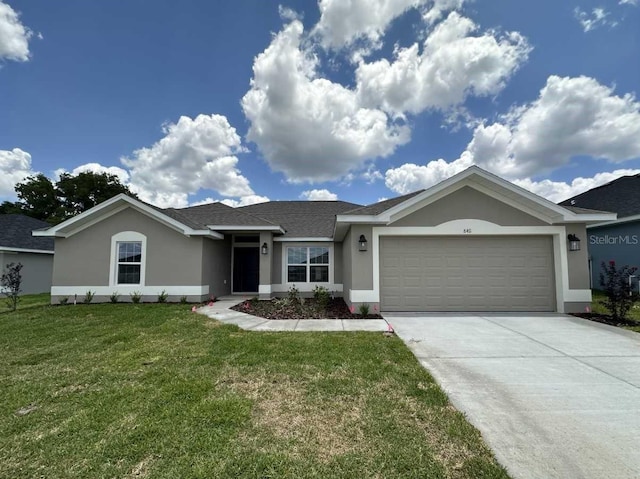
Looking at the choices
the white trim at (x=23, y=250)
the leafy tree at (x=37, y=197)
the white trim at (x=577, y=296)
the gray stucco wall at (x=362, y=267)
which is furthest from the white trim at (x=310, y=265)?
the leafy tree at (x=37, y=197)

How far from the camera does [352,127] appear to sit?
13.8 meters

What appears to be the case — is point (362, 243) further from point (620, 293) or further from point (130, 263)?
point (130, 263)

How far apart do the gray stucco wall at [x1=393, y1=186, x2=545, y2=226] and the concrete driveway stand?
3233 millimetres

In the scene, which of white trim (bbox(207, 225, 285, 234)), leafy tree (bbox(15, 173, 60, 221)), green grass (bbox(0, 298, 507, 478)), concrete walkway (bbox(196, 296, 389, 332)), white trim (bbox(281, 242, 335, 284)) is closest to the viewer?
green grass (bbox(0, 298, 507, 478))

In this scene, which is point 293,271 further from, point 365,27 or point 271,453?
point 271,453

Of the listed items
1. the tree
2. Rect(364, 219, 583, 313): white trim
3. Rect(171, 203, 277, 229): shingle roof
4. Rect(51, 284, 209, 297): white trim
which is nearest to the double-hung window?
Rect(51, 284, 209, 297): white trim

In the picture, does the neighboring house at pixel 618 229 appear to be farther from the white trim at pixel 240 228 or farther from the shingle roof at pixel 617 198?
the white trim at pixel 240 228

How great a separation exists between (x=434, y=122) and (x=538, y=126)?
14.6ft

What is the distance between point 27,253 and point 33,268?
101 centimetres

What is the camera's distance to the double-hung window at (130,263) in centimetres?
1069

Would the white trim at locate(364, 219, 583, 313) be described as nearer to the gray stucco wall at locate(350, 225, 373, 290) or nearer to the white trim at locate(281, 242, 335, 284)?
the gray stucco wall at locate(350, 225, 373, 290)

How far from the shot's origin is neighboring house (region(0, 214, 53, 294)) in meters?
14.7

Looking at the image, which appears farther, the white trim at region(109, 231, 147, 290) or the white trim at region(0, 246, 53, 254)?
the white trim at region(0, 246, 53, 254)

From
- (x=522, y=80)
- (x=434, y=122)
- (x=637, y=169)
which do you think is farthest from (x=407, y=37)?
(x=637, y=169)
